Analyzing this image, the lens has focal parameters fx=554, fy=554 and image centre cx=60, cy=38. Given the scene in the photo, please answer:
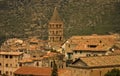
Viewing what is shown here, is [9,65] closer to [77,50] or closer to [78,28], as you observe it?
[77,50]

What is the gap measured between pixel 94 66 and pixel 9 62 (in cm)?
2757

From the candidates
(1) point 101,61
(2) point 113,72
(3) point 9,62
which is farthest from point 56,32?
(2) point 113,72

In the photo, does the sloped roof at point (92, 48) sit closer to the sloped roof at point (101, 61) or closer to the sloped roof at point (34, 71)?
the sloped roof at point (34, 71)

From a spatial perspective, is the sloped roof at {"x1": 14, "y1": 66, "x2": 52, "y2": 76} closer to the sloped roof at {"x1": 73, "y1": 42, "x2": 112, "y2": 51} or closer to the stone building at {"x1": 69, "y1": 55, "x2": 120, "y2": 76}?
the stone building at {"x1": 69, "y1": 55, "x2": 120, "y2": 76}

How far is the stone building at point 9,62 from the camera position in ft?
300

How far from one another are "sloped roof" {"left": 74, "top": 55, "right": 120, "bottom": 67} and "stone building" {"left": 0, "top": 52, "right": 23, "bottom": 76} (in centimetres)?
2382

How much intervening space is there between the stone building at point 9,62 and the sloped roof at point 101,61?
23.8 metres

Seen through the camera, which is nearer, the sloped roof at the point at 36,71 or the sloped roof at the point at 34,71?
the sloped roof at the point at 36,71

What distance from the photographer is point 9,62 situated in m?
92.2

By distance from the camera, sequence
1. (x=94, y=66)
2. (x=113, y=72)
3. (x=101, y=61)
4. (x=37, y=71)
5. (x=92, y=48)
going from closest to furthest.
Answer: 1. (x=113, y=72)
2. (x=94, y=66)
3. (x=101, y=61)
4. (x=37, y=71)
5. (x=92, y=48)

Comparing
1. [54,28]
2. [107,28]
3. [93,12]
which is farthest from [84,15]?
[54,28]

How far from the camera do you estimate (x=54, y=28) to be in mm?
135625

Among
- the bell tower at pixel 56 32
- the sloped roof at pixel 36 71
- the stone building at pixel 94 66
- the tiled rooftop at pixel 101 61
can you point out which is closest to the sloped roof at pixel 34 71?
the sloped roof at pixel 36 71

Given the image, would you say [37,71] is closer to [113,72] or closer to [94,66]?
[94,66]
